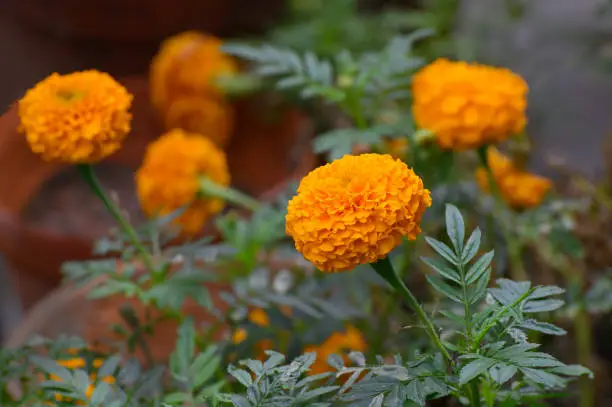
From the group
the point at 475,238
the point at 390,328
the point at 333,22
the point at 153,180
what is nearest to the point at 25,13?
the point at 333,22

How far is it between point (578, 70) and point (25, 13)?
2.83 ft

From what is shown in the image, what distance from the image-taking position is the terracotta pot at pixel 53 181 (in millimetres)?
943

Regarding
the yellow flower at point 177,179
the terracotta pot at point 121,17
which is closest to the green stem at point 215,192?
the yellow flower at point 177,179

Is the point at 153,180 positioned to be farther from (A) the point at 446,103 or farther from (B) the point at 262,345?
(A) the point at 446,103

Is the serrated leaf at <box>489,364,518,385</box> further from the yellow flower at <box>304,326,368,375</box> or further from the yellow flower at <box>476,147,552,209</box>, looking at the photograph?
the yellow flower at <box>476,147,552,209</box>

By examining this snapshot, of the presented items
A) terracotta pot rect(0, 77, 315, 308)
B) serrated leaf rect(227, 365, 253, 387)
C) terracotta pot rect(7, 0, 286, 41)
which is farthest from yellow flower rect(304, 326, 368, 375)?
terracotta pot rect(7, 0, 286, 41)

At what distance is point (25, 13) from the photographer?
1135 millimetres

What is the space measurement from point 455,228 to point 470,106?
16 cm

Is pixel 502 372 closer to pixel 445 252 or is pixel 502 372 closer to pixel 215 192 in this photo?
pixel 445 252

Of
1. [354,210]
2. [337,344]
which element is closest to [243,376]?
[354,210]

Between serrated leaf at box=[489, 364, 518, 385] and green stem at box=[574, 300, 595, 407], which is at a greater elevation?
green stem at box=[574, 300, 595, 407]

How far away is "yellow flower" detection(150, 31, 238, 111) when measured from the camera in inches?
42.4

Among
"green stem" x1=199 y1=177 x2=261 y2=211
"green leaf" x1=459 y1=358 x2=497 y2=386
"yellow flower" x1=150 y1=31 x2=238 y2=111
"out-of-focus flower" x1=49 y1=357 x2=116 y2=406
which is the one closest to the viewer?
"green leaf" x1=459 y1=358 x2=497 y2=386

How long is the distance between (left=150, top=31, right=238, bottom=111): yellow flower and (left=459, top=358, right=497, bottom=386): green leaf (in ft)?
2.73
